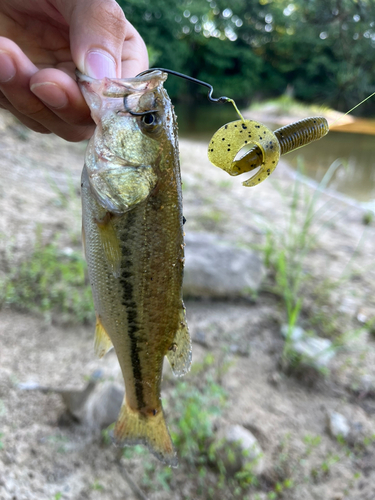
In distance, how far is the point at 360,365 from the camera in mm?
3299

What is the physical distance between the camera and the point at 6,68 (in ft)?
4.91

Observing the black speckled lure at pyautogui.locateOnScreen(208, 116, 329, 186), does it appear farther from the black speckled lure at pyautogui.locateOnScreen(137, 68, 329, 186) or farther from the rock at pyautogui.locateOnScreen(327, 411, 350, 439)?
the rock at pyautogui.locateOnScreen(327, 411, 350, 439)

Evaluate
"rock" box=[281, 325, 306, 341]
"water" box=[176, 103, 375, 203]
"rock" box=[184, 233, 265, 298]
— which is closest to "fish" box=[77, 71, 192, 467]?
"rock" box=[281, 325, 306, 341]

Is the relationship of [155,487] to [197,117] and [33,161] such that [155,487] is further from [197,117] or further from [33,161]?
[197,117]

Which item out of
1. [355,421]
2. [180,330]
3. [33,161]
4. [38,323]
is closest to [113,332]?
[180,330]

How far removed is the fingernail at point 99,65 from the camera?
146cm

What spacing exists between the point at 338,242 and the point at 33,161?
538cm

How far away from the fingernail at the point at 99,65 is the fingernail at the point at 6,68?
31cm

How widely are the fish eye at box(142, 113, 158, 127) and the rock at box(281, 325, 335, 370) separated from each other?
7.65 ft

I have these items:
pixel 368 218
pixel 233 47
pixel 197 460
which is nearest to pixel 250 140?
pixel 197 460

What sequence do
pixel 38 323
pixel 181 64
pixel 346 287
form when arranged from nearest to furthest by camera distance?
1. pixel 38 323
2. pixel 346 287
3. pixel 181 64

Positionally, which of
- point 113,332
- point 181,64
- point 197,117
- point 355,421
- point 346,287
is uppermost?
point 181,64

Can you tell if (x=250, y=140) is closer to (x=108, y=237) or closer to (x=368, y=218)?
(x=108, y=237)

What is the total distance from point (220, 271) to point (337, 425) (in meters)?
1.84
